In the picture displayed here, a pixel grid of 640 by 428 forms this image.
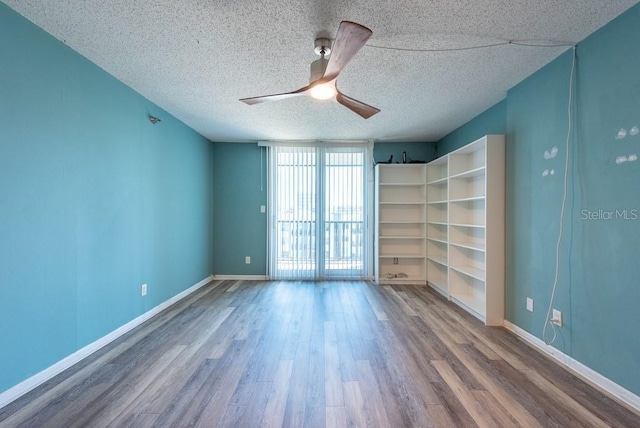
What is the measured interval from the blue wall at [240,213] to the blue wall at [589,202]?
3714 millimetres

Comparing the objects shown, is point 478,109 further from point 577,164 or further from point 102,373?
point 102,373

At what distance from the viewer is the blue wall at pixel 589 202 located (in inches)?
66.2

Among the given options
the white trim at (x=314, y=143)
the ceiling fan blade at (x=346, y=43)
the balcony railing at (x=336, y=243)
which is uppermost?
the white trim at (x=314, y=143)

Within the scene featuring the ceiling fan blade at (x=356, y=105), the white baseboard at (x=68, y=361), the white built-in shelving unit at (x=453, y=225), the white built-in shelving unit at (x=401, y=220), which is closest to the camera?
the white baseboard at (x=68, y=361)

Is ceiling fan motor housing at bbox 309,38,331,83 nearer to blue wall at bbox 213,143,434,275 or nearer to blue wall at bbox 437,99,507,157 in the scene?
blue wall at bbox 437,99,507,157

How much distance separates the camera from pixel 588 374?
74.9 inches

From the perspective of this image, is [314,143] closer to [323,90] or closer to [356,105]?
[356,105]

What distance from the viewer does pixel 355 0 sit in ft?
5.30

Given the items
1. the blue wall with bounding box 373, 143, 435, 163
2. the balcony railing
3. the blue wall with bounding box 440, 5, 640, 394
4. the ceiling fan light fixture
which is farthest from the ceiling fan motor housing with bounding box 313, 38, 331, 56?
the balcony railing

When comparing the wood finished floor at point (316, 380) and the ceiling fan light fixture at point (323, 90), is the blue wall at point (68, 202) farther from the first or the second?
the ceiling fan light fixture at point (323, 90)

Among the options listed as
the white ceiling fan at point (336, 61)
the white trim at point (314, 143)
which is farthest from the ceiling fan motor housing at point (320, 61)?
the white trim at point (314, 143)

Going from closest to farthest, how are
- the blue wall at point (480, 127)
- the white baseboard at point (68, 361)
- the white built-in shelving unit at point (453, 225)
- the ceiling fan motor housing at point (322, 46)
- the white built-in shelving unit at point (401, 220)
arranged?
1. the white baseboard at point (68, 361)
2. the ceiling fan motor housing at point (322, 46)
3. the white built-in shelving unit at point (453, 225)
4. the blue wall at point (480, 127)
5. the white built-in shelving unit at point (401, 220)

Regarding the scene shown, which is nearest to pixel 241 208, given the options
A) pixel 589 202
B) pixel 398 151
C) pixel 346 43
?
pixel 398 151

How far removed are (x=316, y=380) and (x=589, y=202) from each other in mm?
2289
